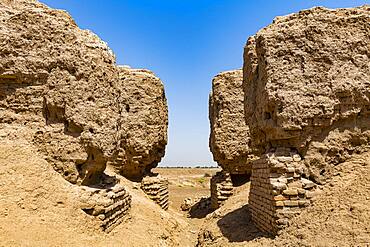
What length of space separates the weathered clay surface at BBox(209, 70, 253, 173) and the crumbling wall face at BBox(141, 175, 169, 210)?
232 cm

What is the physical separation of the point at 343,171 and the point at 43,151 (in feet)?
17.2

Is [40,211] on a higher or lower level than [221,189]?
higher

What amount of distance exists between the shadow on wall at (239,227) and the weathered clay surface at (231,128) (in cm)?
341

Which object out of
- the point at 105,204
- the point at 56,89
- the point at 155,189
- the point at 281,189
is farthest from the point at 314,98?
the point at 155,189

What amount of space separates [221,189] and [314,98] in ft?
21.7

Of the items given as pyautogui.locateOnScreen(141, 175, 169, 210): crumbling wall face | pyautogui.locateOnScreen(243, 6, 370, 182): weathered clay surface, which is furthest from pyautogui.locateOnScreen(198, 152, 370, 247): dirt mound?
pyautogui.locateOnScreen(141, 175, 169, 210): crumbling wall face

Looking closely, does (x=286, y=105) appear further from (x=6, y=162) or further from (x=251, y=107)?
(x=6, y=162)

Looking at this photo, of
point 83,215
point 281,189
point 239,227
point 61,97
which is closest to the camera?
point 83,215

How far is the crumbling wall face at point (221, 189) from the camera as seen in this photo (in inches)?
461

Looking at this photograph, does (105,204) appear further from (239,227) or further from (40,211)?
(239,227)

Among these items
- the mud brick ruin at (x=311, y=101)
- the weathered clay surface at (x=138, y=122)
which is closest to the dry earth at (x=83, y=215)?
the mud brick ruin at (x=311, y=101)

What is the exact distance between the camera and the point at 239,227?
7055 millimetres

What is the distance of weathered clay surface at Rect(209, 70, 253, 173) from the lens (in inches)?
467

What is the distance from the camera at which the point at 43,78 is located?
6164 mm
